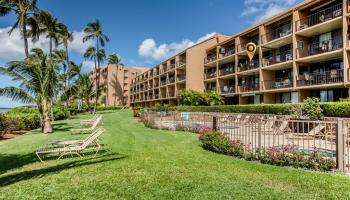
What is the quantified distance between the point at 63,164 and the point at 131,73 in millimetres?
84215

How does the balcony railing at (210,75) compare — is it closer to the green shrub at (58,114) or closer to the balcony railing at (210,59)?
the balcony railing at (210,59)

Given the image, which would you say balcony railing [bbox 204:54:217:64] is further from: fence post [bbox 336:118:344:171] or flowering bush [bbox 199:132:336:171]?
fence post [bbox 336:118:344:171]

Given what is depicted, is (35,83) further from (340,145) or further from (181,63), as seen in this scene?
(181,63)

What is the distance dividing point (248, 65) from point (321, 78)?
10.9 metres

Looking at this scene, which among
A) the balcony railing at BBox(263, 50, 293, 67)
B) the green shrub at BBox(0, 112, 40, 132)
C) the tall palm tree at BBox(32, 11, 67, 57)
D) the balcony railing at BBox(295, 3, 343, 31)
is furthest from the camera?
the tall palm tree at BBox(32, 11, 67, 57)

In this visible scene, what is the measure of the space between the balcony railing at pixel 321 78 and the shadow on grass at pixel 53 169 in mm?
21699

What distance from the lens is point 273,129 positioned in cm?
1111

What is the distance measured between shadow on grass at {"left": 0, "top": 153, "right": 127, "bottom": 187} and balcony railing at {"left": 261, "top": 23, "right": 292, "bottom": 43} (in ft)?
84.4

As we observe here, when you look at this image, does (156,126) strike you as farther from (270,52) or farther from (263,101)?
(270,52)

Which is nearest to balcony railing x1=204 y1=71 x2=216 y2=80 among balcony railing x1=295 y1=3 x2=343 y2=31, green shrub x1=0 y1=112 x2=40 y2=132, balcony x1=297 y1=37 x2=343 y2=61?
balcony x1=297 y1=37 x2=343 y2=61

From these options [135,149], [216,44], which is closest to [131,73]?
[216,44]

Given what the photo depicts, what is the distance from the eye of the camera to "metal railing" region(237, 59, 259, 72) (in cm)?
3391

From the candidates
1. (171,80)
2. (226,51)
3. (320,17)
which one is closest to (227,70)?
(226,51)

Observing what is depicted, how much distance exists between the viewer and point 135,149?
11539 millimetres
